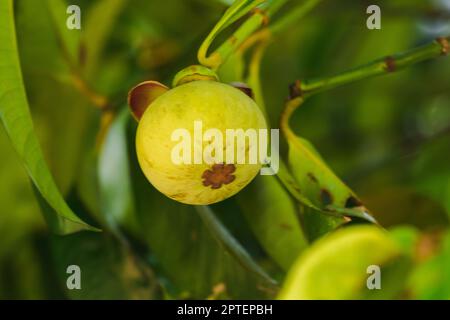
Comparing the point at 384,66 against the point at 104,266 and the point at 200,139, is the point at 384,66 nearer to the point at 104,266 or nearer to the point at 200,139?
the point at 200,139

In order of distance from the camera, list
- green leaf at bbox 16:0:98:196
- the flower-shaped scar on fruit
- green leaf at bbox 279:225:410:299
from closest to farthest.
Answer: green leaf at bbox 279:225:410:299, the flower-shaped scar on fruit, green leaf at bbox 16:0:98:196

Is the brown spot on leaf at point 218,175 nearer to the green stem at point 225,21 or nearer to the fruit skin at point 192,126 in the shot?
the fruit skin at point 192,126

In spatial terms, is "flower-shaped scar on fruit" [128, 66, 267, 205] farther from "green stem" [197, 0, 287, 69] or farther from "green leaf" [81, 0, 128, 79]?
"green leaf" [81, 0, 128, 79]

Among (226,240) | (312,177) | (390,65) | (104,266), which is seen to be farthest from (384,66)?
(104,266)

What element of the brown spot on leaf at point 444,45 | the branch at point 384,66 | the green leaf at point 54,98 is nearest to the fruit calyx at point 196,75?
the branch at point 384,66

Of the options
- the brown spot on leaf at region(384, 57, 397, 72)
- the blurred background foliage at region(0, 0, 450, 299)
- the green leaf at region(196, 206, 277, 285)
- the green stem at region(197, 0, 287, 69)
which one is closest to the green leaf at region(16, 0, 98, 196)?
the blurred background foliage at region(0, 0, 450, 299)
